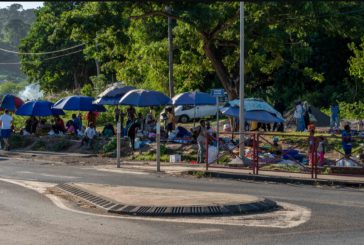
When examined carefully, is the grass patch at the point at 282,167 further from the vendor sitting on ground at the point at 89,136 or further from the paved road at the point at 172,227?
the vendor sitting on ground at the point at 89,136

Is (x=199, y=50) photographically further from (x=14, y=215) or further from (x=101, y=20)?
(x=14, y=215)

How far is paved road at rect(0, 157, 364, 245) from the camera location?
9820 millimetres

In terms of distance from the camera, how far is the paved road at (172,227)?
9820 mm

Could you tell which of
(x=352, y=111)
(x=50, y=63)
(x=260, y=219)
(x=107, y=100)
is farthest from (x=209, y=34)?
(x=50, y=63)

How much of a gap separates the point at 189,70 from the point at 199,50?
12.6 ft

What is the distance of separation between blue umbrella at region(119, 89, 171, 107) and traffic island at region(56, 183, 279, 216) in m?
→ 12.6

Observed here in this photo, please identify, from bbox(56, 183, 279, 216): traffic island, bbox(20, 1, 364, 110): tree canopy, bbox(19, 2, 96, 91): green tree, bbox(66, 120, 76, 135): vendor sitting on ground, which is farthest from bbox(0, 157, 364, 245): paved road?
bbox(19, 2, 96, 91): green tree

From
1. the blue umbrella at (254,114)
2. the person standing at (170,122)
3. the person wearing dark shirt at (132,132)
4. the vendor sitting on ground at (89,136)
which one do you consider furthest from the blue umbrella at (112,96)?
the blue umbrella at (254,114)

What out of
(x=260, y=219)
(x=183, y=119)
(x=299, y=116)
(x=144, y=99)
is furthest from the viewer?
(x=183, y=119)

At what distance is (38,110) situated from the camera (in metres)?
32.9

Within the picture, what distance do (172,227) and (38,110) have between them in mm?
23098

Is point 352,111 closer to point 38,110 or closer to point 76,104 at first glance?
point 76,104

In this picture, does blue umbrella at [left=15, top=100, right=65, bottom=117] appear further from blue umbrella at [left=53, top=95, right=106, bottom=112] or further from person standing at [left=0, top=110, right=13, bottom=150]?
person standing at [left=0, top=110, right=13, bottom=150]

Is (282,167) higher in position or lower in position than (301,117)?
lower
